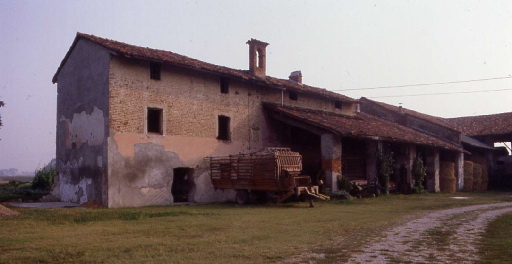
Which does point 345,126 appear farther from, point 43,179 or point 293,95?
point 43,179

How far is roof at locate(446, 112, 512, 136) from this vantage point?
38.5m

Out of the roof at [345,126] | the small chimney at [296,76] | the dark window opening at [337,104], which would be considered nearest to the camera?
the roof at [345,126]

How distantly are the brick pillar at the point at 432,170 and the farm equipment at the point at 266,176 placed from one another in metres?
13.1

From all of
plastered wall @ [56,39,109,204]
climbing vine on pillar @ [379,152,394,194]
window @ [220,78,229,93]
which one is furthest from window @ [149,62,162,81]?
climbing vine on pillar @ [379,152,394,194]

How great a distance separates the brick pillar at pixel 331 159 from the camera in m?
21.9

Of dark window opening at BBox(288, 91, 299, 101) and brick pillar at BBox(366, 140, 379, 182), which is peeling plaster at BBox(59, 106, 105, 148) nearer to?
dark window opening at BBox(288, 91, 299, 101)

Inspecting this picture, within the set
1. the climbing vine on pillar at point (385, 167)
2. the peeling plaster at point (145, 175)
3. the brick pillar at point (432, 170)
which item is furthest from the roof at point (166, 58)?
the brick pillar at point (432, 170)

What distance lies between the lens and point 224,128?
22.8 m

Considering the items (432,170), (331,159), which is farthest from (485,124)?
(331,159)

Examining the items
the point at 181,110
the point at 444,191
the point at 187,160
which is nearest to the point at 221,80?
the point at 181,110

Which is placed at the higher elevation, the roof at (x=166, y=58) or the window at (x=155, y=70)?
the roof at (x=166, y=58)

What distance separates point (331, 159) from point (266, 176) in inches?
185

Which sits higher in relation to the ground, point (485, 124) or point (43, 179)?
point (485, 124)

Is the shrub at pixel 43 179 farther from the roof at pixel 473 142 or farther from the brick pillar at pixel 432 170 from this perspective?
the roof at pixel 473 142
